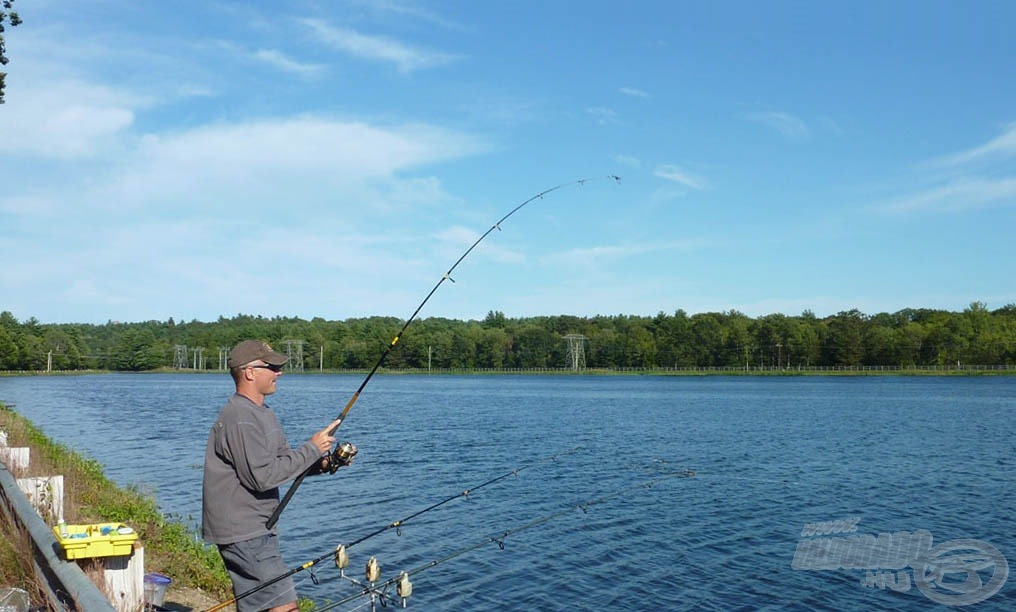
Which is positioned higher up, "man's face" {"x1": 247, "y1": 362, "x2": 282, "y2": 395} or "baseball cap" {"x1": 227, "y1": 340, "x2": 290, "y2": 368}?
"baseball cap" {"x1": 227, "y1": 340, "x2": 290, "y2": 368}

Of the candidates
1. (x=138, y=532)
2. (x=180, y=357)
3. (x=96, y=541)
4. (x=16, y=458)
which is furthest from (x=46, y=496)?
(x=180, y=357)

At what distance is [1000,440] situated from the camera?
3469 cm

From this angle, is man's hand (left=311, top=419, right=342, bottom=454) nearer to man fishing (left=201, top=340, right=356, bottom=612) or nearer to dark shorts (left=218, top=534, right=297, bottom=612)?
man fishing (left=201, top=340, right=356, bottom=612)

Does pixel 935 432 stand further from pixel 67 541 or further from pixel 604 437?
pixel 67 541

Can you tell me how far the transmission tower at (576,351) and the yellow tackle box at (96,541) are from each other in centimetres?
16691

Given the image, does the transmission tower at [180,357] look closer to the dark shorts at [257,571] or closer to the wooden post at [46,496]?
the wooden post at [46,496]

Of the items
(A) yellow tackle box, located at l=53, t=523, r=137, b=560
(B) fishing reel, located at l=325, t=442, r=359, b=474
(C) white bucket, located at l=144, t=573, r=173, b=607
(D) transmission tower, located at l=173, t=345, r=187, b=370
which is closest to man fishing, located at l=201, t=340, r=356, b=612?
(B) fishing reel, located at l=325, t=442, r=359, b=474

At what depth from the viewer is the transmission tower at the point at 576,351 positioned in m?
173

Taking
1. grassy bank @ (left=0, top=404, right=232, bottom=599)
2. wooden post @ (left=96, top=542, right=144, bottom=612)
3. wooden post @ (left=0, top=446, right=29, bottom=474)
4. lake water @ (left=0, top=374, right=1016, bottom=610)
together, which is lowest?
lake water @ (left=0, top=374, right=1016, bottom=610)

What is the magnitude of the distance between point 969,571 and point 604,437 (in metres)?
21.5

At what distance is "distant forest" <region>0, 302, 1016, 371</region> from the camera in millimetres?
140750

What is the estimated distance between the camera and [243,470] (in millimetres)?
4988

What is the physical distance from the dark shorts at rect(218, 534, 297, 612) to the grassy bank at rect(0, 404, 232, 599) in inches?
96.3

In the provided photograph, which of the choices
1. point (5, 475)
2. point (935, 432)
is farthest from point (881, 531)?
point (935, 432)
